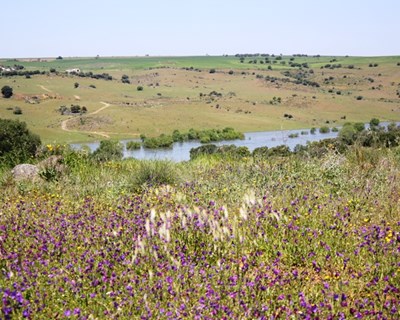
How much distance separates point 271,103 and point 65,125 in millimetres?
65776

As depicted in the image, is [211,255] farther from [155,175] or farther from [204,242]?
[155,175]

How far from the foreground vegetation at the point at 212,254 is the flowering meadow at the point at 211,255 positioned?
2 cm

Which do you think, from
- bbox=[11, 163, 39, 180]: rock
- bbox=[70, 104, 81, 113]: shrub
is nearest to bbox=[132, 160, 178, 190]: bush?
bbox=[11, 163, 39, 180]: rock

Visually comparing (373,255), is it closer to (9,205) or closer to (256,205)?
(256,205)

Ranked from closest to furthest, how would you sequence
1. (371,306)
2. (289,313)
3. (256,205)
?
(289,313), (371,306), (256,205)

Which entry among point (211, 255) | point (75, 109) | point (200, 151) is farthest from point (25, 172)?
point (75, 109)

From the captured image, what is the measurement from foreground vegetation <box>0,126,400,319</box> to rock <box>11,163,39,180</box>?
3117 millimetres

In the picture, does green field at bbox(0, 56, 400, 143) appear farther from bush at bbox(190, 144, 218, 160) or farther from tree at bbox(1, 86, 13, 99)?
bush at bbox(190, 144, 218, 160)

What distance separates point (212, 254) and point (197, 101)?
131031mm

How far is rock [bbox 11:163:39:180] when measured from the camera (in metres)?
11.6

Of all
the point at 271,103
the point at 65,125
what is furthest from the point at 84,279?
the point at 271,103

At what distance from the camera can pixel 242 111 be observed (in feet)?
Answer: 415

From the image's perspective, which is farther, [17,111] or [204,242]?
[17,111]

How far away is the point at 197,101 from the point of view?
135m
